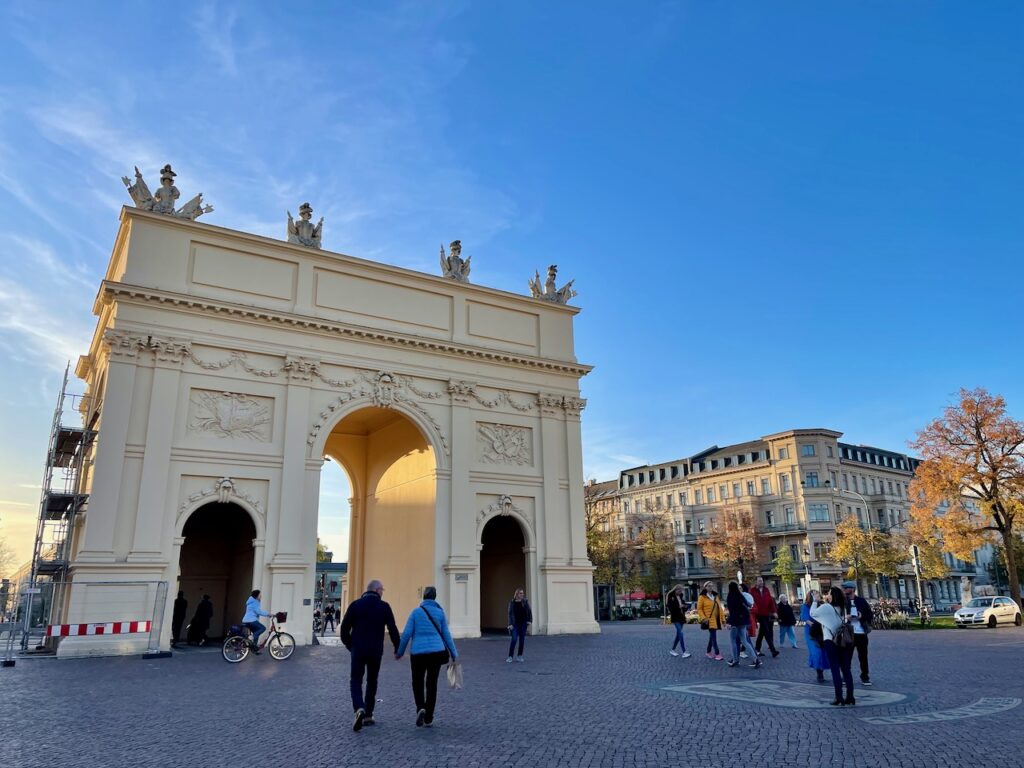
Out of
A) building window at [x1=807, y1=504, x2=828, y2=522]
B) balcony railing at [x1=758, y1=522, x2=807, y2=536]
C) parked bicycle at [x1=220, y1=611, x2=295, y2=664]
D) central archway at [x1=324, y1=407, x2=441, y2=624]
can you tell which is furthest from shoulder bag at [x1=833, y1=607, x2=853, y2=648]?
building window at [x1=807, y1=504, x2=828, y2=522]

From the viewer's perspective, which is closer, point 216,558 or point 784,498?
point 216,558

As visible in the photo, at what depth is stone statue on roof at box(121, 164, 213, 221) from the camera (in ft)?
83.6

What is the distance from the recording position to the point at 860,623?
39.3 feet

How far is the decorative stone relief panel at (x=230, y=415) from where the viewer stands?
80.9 feet

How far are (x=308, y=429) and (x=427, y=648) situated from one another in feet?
60.5

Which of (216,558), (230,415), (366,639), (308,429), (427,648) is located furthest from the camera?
(216,558)

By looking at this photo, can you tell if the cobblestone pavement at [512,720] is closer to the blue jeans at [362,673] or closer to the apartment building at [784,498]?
the blue jeans at [362,673]

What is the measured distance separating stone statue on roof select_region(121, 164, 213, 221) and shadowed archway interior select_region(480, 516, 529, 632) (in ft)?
54.2

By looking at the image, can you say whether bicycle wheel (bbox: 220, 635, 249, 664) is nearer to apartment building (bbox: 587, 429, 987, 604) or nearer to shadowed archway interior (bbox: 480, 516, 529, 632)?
shadowed archway interior (bbox: 480, 516, 529, 632)

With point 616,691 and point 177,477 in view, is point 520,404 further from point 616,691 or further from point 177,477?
point 616,691

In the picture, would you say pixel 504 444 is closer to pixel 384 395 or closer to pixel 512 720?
pixel 384 395

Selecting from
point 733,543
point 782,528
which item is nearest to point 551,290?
point 733,543

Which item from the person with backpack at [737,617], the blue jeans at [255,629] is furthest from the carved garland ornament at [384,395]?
the person with backpack at [737,617]

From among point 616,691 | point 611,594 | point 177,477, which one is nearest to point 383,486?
point 177,477
